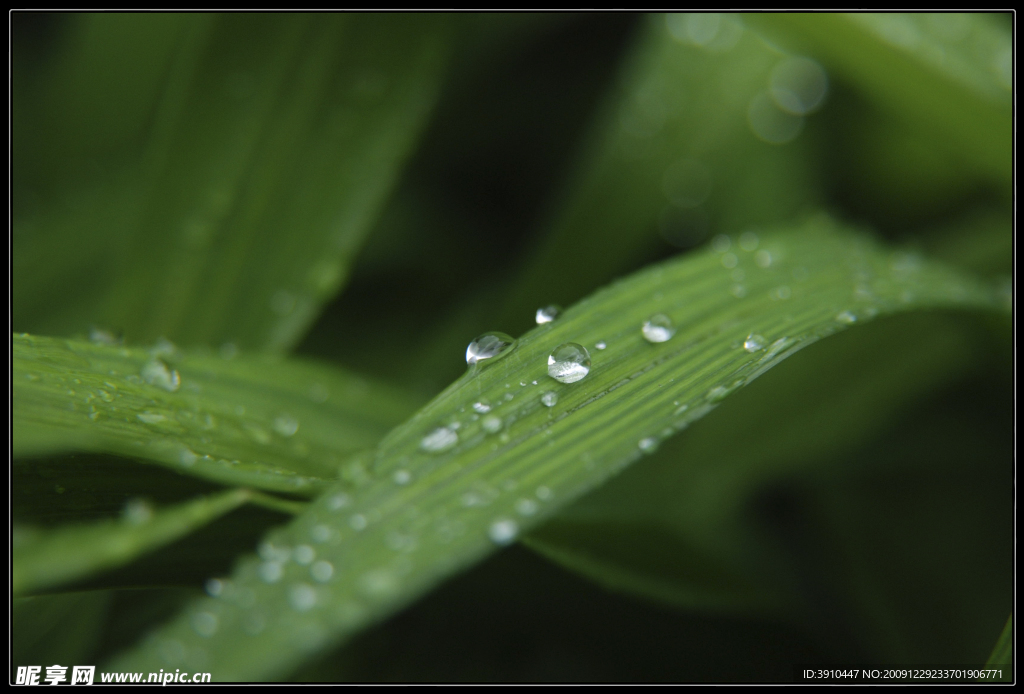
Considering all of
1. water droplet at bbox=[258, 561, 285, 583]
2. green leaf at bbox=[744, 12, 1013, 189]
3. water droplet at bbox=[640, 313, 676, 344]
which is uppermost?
green leaf at bbox=[744, 12, 1013, 189]

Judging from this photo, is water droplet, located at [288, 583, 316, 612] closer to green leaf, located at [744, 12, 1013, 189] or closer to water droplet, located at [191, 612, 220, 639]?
water droplet, located at [191, 612, 220, 639]

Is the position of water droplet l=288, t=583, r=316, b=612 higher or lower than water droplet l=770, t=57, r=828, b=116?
lower

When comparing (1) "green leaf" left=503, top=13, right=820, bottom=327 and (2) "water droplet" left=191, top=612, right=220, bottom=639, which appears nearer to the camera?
(2) "water droplet" left=191, top=612, right=220, bottom=639

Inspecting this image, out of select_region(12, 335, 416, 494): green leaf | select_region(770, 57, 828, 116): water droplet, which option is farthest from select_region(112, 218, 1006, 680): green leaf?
select_region(770, 57, 828, 116): water droplet

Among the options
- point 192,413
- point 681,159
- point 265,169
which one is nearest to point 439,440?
point 192,413

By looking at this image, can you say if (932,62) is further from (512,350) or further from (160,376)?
(160,376)

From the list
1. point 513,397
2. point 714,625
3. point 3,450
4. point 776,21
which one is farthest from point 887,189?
point 3,450

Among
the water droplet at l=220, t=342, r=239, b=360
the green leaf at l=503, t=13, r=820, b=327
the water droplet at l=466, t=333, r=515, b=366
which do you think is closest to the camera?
the water droplet at l=466, t=333, r=515, b=366

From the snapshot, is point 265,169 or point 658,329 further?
point 265,169
